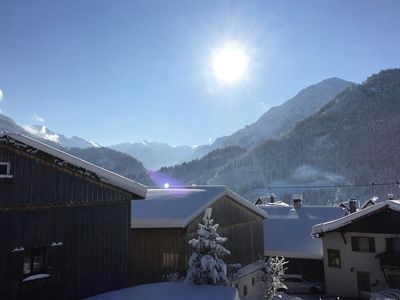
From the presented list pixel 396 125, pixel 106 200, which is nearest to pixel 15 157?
pixel 106 200

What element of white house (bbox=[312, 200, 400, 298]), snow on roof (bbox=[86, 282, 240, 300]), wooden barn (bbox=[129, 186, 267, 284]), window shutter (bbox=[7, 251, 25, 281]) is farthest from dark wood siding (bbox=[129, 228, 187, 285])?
white house (bbox=[312, 200, 400, 298])

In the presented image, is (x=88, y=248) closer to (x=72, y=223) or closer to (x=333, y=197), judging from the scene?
(x=72, y=223)

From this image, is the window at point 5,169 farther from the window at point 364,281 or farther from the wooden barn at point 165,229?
the window at point 364,281

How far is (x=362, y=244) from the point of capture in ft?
94.0

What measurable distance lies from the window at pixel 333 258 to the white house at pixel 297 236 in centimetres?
192

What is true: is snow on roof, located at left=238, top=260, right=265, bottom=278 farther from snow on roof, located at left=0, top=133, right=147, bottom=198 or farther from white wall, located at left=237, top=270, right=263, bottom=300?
snow on roof, located at left=0, top=133, right=147, bottom=198

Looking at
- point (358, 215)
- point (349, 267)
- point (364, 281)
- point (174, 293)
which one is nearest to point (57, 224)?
point (174, 293)

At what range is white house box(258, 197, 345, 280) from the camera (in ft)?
109

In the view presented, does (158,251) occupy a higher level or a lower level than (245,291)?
higher

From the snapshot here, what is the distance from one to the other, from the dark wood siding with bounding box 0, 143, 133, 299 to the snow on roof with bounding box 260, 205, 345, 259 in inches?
946

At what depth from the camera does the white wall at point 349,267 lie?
2739cm

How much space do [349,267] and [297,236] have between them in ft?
24.5

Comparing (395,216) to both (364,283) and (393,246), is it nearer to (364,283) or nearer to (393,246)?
(393,246)

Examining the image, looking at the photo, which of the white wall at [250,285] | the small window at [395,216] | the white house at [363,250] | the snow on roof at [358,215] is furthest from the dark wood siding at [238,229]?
the small window at [395,216]
